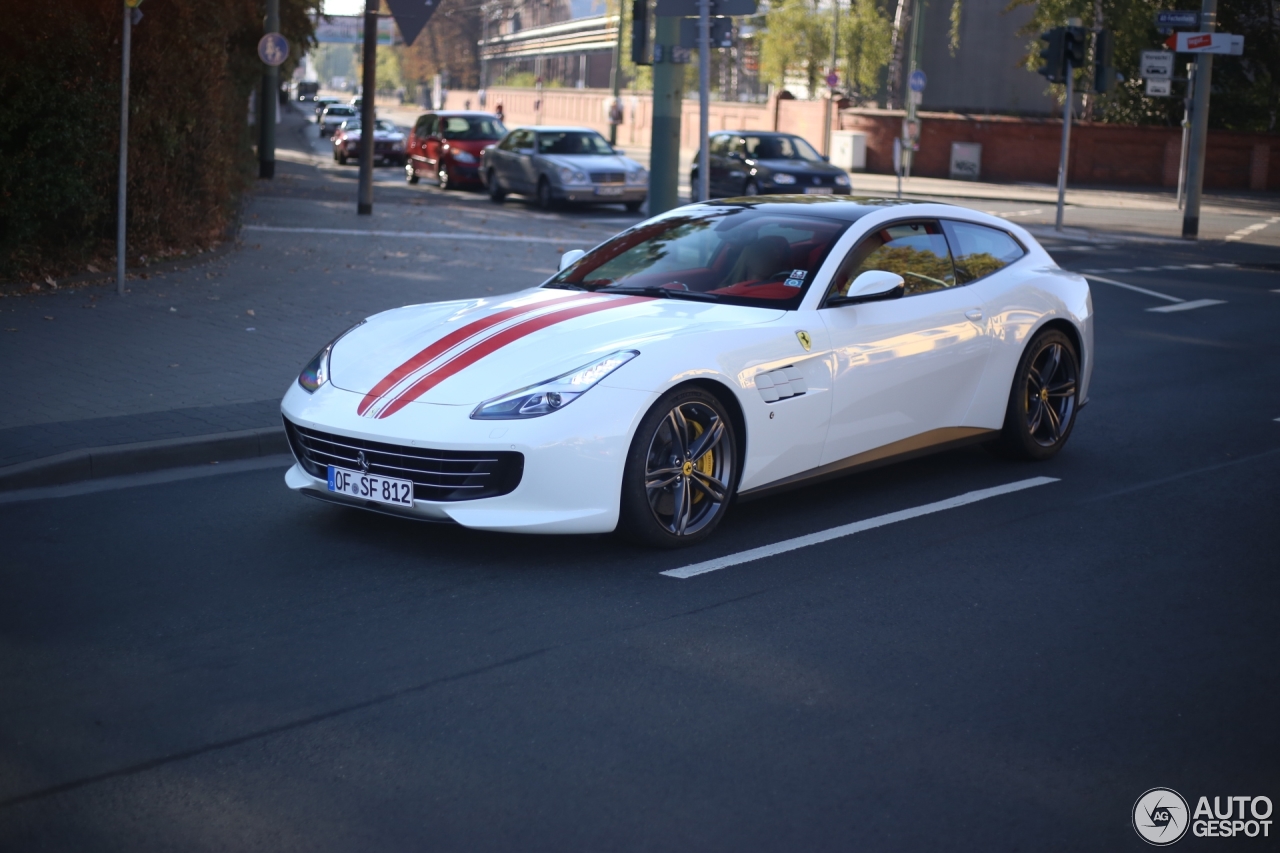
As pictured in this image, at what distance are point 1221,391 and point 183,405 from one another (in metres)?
7.21

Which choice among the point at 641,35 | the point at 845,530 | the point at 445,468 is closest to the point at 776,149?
the point at 641,35

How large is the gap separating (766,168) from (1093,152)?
19165mm

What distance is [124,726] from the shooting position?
163 inches

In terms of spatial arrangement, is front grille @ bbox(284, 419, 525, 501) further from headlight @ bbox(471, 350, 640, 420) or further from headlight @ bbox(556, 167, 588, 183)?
headlight @ bbox(556, 167, 588, 183)

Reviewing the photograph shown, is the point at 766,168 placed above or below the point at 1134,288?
above

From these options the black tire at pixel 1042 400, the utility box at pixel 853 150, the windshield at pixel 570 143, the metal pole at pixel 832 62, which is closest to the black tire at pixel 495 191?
the windshield at pixel 570 143

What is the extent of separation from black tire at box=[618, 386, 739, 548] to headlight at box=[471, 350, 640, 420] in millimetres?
280

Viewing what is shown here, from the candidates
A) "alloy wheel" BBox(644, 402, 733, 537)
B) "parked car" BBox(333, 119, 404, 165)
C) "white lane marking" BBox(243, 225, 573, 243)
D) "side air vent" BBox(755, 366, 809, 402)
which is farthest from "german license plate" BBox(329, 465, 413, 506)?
"parked car" BBox(333, 119, 404, 165)

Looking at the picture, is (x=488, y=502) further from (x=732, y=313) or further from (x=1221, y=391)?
(x=1221, y=391)

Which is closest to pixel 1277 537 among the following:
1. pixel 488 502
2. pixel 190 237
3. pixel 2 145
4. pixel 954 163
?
pixel 488 502

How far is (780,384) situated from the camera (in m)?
6.27

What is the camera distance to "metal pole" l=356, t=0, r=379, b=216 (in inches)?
858

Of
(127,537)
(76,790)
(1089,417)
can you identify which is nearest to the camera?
(76,790)

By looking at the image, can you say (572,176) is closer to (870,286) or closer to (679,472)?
(870,286)
